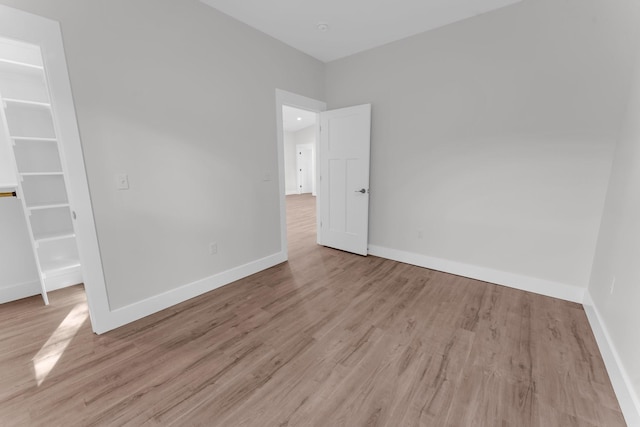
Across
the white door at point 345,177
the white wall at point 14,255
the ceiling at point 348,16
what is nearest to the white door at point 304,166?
the white door at point 345,177

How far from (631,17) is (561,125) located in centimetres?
81

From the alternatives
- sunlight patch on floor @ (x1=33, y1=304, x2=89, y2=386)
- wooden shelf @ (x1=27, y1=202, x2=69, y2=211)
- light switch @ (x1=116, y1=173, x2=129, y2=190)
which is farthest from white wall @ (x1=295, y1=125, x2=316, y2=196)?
sunlight patch on floor @ (x1=33, y1=304, x2=89, y2=386)

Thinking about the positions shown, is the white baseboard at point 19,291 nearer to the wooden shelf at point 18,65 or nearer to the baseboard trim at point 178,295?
the baseboard trim at point 178,295

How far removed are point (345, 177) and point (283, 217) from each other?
1.07m

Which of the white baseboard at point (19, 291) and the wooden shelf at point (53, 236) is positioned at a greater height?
the wooden shelf at point (53, 236)

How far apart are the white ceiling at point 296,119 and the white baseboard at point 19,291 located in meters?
6.44

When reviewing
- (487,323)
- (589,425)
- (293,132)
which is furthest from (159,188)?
(293,132)

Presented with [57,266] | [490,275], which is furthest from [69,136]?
[490,275]

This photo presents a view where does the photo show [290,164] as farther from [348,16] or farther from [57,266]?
[57,266]

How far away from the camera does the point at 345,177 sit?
3697 millimetres

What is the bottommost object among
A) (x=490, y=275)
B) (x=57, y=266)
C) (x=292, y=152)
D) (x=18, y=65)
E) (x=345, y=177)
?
(x=490, y=275)

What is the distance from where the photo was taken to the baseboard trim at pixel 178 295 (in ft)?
6.86

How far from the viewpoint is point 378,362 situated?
5.60 ft

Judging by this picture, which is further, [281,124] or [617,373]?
[281,124]
